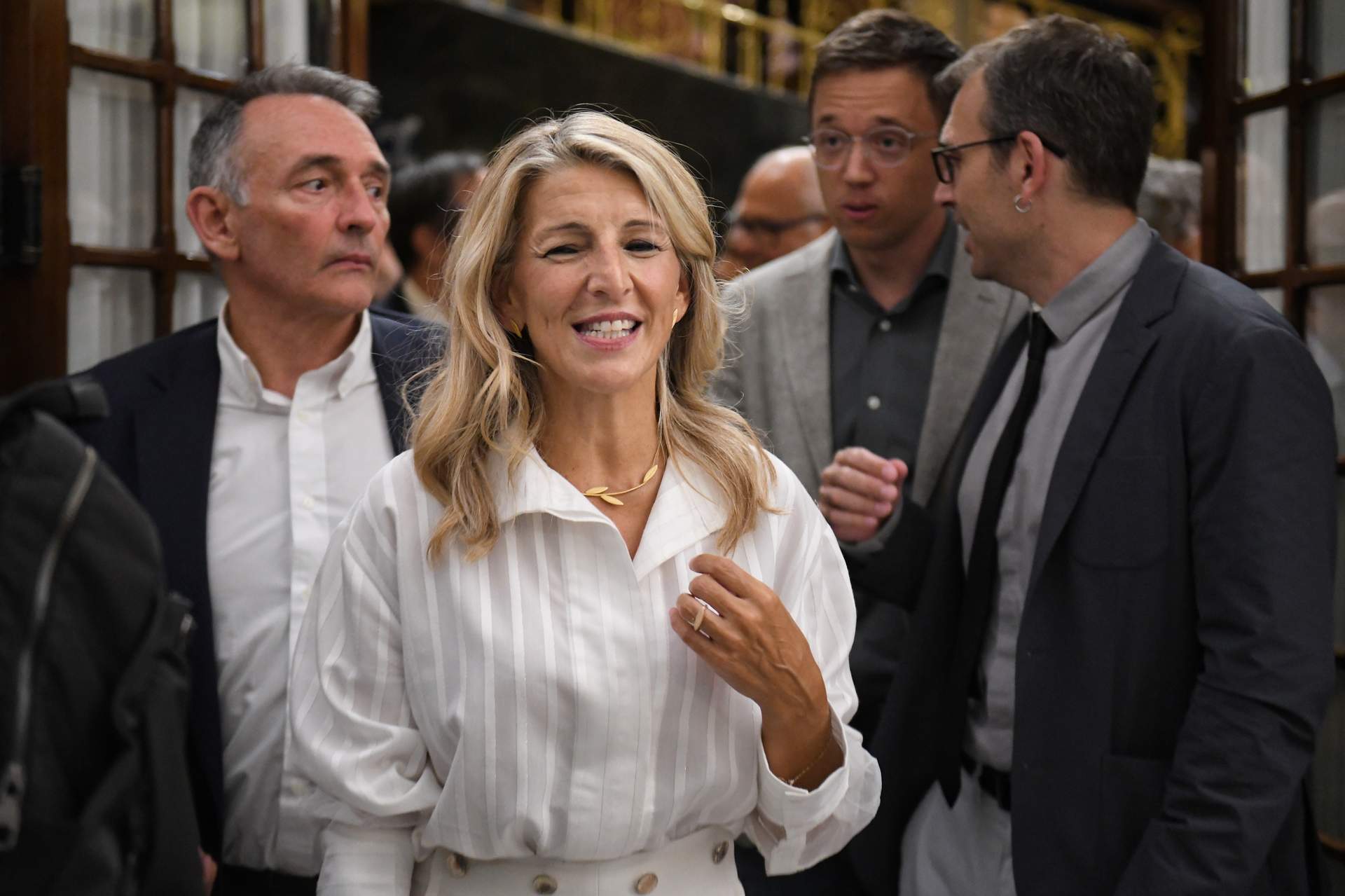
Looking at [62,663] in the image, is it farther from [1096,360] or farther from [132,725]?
[1096,360]

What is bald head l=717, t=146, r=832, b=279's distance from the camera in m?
4.72

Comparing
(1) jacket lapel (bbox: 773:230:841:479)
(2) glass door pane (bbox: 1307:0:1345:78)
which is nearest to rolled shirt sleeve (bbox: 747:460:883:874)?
(1) jacket lapel (bbox: 773:230:841:479)

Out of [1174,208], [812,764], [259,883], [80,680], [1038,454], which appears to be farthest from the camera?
[1174,208]

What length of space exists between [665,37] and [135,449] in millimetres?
7476

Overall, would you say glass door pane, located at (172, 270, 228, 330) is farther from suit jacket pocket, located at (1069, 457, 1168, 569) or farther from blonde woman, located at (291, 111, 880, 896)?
suit jacket pocket, located at (1069, 457, 1168, 569)

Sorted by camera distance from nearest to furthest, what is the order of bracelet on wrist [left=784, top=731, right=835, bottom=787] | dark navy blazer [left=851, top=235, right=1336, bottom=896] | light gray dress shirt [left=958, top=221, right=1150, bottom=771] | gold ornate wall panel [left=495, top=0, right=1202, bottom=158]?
1. bracelet on wrist [left=784, top=731, right=835, bottom=787]
2. dark navy blazer [left=851, top=235, right=1336, bottom=896]
3. light gray dress shirt [left=958, top=221, right=1150, bottom=771]
4. gold ornate wall panel [left=495, top=0, right=1202, bottom=158]

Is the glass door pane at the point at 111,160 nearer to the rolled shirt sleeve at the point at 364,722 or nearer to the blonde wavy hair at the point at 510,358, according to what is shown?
the blonde wavy hair at the point at 510,358

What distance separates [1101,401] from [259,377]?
1.53m

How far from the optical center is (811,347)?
3156 millimetres

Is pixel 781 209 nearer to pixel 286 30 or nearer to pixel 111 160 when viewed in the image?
pixel 286 30

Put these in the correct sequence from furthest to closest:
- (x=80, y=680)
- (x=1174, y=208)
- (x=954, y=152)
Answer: (x=1174, y=208) < (x=954, y=152) < (x=80, y=680)

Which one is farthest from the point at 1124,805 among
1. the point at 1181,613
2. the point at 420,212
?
the point at 420,212

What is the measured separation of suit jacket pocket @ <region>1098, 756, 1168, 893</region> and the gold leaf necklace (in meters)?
0.91

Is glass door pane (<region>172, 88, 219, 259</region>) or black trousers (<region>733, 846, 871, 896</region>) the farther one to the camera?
glass door pane (<region>172, 88, 219, 259</region>)
